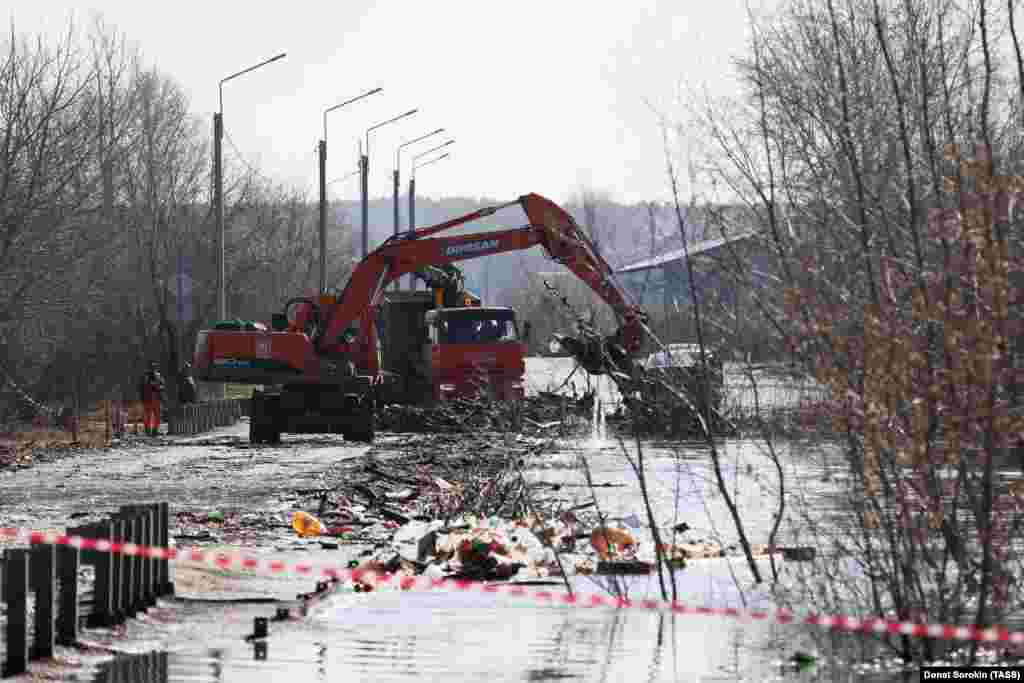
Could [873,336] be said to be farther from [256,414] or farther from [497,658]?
[256,414]

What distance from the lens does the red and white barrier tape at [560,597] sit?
10633 millimetres

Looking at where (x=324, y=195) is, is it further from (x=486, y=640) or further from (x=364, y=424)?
(x=486, y=640)

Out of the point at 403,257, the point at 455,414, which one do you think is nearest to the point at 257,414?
the point at 403,257

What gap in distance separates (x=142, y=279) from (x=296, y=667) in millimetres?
54007

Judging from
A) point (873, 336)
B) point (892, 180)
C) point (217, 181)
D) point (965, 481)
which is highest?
point (217, 181)

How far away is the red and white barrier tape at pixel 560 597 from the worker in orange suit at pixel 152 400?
23.3m

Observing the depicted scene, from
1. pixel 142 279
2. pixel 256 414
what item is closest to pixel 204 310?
pixel 142 279

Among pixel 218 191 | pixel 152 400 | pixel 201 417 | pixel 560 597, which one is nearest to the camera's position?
pixel 560 597

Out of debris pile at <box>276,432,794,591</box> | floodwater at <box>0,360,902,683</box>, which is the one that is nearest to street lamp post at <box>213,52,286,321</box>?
debris pile at <box>276,432,794,591</box>

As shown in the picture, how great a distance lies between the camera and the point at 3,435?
45.1m

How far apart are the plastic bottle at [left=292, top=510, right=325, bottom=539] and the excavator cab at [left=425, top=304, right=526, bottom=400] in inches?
855

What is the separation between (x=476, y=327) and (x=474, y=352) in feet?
1.95

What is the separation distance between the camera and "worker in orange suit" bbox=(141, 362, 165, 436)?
43719 mm

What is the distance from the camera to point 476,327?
44.4 metres
